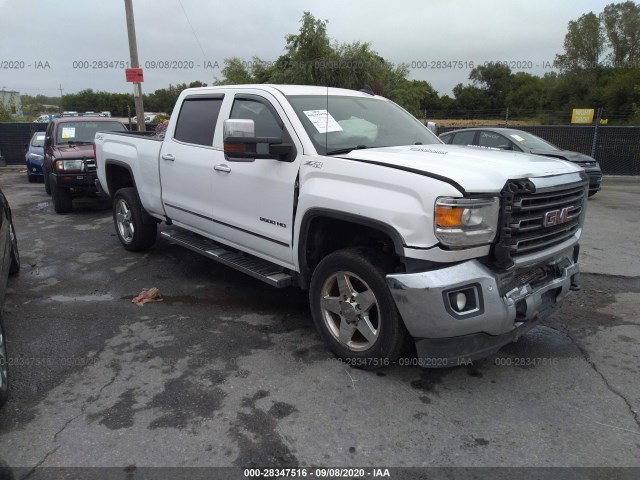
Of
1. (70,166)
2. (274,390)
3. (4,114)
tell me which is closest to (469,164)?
(274,390)

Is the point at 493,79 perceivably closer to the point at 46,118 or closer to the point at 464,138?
the point at 46,118

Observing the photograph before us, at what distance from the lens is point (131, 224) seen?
6570 mm

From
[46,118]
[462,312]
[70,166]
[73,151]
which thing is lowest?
[462,312]

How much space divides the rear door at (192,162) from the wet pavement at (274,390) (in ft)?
2.89

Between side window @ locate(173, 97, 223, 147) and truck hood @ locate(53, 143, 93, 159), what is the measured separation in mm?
4995

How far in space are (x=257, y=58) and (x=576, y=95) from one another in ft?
121

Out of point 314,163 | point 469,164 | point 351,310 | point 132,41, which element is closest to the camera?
point 469,164

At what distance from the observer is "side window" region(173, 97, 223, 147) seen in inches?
191

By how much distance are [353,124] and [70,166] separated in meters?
7.11

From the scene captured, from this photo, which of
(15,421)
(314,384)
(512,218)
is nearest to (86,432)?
(15,421)

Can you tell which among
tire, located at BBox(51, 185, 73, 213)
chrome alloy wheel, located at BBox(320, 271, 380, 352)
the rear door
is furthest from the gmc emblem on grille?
→ tire, located at BBox(51, 185, 73, 213)

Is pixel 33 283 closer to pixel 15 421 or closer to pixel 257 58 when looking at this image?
pixel 15 421

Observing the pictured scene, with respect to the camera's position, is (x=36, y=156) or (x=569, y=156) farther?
(x=36, y=156)

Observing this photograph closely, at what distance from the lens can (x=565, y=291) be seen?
3682mm
